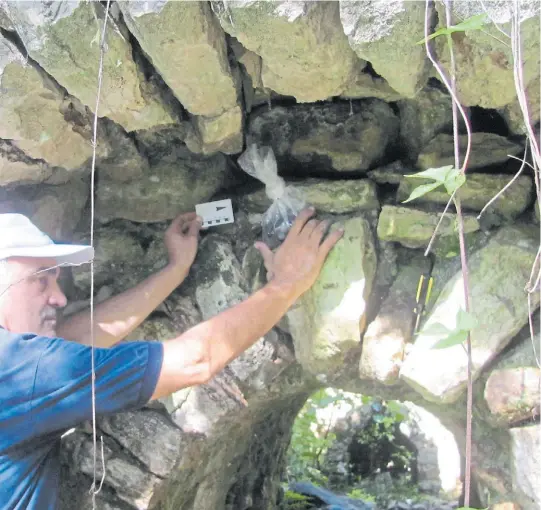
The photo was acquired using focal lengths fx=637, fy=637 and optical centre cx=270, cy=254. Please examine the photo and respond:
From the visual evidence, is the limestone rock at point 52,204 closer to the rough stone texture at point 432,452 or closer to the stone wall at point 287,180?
the stone wall at point 287,180

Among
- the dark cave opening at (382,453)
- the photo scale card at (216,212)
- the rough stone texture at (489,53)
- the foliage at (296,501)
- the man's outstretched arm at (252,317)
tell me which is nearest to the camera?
the rough stone texture at (489,53)

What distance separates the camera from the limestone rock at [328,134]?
210cm

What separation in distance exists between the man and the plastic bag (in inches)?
7.6

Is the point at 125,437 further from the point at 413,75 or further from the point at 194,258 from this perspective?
the point at 413,75

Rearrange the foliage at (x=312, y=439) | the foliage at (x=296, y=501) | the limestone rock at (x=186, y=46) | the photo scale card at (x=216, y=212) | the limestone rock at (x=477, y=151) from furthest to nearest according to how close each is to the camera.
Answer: the foliage at (x=312, y=439) → the foliage at (x=296, y=501) → the photo scale card at (x=216, y=212) → the limestone rock at (x=477, y=151) → the limestone rock at (x=186, y=46)

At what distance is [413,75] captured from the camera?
1.54m

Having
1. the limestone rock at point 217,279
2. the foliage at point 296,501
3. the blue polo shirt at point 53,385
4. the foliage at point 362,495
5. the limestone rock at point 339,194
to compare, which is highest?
the limestone rock at point 339,194

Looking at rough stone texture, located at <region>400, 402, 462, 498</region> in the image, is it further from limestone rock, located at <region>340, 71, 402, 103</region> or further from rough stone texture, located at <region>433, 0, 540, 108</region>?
rough stone texture, located at <region>433, 0, 540, 108</region>

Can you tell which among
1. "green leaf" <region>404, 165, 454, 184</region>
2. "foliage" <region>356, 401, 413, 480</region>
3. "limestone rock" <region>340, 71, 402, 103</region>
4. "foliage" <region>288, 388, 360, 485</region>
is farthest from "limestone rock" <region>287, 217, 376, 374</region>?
"foliage" <region>356, 401, 413, 480</region>

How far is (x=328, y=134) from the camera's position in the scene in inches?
84.2

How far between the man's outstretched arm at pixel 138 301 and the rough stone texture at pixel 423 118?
2.54 feet

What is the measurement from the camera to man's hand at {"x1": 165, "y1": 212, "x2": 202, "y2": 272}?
2.18 metres

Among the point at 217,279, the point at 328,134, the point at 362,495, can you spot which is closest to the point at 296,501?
the point at 362,495

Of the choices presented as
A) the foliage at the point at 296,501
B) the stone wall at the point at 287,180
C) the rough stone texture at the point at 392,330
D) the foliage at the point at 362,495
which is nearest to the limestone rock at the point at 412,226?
the stone wall at the point at 287,180
